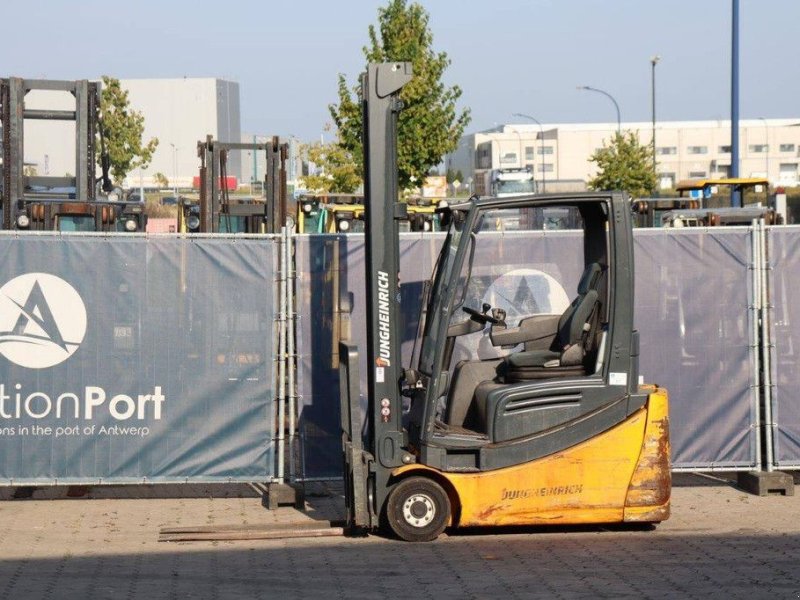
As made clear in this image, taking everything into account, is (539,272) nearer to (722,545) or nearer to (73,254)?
(722,545)

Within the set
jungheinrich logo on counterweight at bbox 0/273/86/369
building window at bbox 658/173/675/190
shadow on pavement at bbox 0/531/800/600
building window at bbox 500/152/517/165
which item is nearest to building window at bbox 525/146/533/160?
building window at bbox 500/152/517/165

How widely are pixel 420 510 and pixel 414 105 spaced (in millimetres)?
30554

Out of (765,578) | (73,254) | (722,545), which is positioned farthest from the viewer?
(73,254)

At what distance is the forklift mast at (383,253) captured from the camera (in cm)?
932

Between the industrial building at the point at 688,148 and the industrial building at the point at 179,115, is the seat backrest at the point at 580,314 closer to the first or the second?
the industrial building at the point at 688,148

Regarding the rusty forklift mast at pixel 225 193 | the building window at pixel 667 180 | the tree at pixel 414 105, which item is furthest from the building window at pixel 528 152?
the rusty forklift mast at pixel 225 193

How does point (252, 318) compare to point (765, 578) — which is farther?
point (252, 318)

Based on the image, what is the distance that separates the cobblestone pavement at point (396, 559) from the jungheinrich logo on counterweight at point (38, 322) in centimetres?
132

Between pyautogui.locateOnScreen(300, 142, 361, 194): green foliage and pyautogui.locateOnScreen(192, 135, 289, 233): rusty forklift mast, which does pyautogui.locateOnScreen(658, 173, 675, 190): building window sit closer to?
pyautogui.locateOnScreen(300, 142, 361, 194): green foliage

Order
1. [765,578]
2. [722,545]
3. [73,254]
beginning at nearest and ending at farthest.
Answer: [765,578] < [722,545] < [73,254]

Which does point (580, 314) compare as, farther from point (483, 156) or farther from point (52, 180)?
point (483, 156)

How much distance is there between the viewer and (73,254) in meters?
10.5

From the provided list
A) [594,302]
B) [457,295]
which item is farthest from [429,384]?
[594,302]

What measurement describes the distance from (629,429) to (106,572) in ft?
12.6
